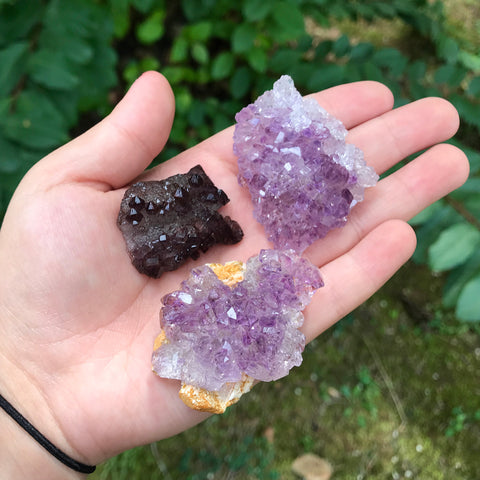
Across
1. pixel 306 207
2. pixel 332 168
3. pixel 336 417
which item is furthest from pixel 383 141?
pixel 336 417

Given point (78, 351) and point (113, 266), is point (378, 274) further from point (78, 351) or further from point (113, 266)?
point (78, 351)

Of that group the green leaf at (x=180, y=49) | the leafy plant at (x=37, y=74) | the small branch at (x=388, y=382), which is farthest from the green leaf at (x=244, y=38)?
the small branch at (x=388, y=382)

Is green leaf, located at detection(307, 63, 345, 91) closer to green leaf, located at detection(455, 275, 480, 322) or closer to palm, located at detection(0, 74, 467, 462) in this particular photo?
palm, located at detection(0, 74, 467, 462)

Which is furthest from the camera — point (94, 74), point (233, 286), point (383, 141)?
point (94, 74)

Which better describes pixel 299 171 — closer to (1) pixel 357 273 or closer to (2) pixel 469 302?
(1) pixel 357 273

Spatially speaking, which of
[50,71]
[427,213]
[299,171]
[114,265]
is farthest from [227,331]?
[50,71]

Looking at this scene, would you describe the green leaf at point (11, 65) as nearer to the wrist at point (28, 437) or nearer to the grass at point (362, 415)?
the wrist at point (28, 437)

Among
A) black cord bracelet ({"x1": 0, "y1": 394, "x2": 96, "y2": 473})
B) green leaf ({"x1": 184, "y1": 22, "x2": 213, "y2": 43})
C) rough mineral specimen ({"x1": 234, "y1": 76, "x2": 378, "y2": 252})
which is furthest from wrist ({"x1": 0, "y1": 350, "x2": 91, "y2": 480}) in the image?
green leaf ({"x1": 184, "y1": 22, "x2": 213, "y2": 43})
